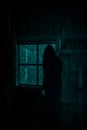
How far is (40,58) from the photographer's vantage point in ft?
34.7

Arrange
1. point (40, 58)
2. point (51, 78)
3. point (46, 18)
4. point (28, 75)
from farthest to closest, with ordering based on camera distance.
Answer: point (28, 75), point (40, 58), point (46, 18), point (51, 78)

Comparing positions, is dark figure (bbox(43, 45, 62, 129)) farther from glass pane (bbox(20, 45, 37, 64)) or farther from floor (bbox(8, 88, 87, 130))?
glass pane (bbox(20, 45, 37, 64))

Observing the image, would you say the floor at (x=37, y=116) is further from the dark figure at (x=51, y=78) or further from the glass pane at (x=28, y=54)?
the glass pane at (x=28, y=54)

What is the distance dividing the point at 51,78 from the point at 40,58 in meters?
1.26

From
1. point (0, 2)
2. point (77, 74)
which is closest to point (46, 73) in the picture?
point (77, 74)

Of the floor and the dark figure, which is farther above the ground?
the dark figure

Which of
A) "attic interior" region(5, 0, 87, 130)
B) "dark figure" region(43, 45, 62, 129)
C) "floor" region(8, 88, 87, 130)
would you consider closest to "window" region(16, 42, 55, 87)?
"attic interior" region(5, 0, 87, 130)

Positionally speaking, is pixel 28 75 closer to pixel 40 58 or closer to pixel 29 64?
pixel 29 64

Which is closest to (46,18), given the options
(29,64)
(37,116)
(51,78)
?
(29,64)

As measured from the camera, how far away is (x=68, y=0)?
1008 cm

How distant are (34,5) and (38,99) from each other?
2.75 metres

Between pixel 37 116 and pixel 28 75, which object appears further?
pixel 28 75

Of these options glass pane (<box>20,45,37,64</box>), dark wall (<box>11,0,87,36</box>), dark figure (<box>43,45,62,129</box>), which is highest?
dark wall (<box>11,0,87,36</box>)

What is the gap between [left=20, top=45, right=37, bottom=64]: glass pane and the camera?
10.6m
